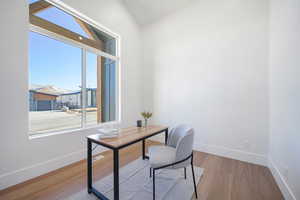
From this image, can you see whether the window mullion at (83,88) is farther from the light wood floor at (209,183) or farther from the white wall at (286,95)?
the white wall at (286,95)

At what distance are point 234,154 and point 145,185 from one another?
1.93m

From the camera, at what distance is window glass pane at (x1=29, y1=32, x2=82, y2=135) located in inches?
84.7

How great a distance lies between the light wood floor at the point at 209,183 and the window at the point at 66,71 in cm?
75

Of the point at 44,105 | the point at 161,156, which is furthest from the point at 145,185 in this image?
the point at 44,105

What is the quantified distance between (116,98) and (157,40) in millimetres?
1958

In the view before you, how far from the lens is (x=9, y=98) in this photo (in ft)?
5.82

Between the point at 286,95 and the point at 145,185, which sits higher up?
the point at 286,95

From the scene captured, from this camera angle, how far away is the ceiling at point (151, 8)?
10.7 feet

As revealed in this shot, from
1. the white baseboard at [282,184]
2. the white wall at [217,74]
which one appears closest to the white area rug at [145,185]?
the white baseboard at [282,184]

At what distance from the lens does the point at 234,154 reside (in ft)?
8.71

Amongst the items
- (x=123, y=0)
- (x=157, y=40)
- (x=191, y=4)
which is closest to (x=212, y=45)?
(x=191, y=4)

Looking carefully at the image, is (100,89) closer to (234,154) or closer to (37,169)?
(37,169)

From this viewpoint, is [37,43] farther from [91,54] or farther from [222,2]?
[222,2]

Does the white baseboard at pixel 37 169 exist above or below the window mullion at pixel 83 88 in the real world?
below
